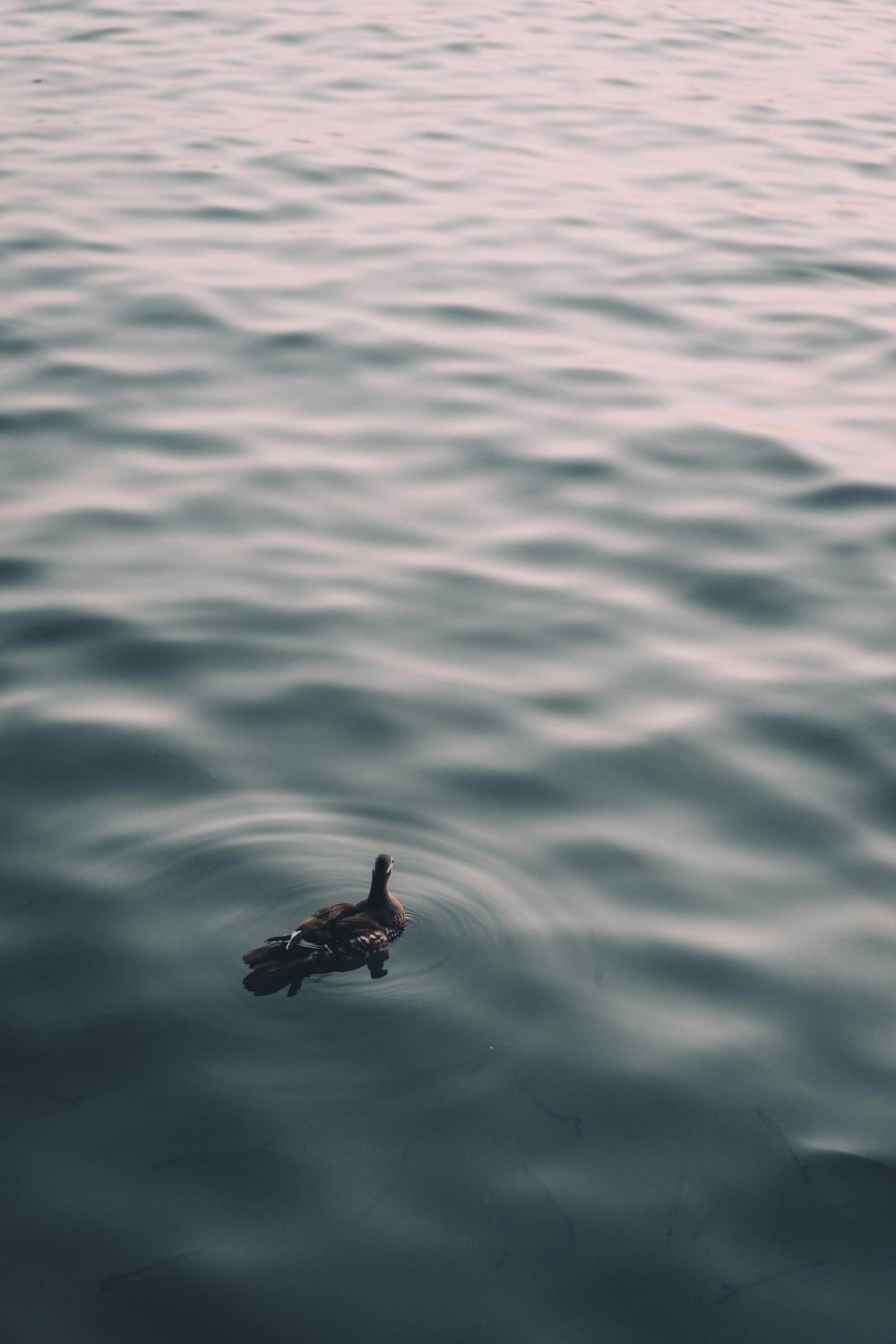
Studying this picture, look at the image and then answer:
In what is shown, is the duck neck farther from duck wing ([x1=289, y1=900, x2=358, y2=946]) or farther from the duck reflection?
the duck reflection

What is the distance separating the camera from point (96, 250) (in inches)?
678

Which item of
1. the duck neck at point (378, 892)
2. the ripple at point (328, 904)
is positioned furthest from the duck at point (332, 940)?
the ripple at point (328, 904)

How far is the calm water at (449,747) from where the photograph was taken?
243 inches

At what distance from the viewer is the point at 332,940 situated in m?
7.11

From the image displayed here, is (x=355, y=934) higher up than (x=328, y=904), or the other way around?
(x=355, y=934)

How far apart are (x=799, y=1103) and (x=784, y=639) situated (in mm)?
4410

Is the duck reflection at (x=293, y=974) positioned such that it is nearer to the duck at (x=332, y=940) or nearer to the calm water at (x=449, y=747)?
the duck at (x=332, y=940)

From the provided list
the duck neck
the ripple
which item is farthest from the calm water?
the duck neck

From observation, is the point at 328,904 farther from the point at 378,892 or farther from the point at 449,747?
the point at 449,747

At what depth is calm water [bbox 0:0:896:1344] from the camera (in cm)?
618

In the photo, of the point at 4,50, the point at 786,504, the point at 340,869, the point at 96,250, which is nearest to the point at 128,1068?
the point at 340,869

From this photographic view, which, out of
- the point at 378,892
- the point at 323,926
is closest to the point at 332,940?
the point at 323,926

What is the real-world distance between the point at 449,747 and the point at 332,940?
7.85 feet

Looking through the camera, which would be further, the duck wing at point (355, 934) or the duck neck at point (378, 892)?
the duck neck at point (378, 892)
